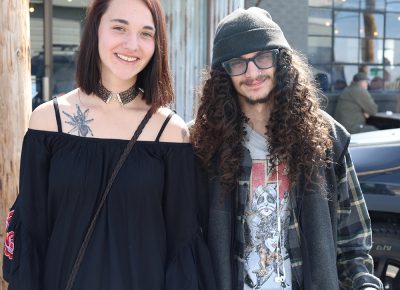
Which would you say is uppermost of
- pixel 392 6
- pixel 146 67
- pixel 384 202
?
pixel 392 6

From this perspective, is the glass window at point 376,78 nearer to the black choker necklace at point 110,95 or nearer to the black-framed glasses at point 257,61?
the black-framed glasses at point 257,61

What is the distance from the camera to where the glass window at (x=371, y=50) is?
37.0 ft

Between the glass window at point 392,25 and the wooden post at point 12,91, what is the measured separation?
9766 millimetres

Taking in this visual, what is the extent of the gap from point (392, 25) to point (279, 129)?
10.1 m

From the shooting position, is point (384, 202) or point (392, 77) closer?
point (384, 202)

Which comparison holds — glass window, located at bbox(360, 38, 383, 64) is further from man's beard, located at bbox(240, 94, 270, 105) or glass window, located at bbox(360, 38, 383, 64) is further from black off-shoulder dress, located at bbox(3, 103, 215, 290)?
black off-shoulder dress, located at bbox(3, 103, 215, 290)

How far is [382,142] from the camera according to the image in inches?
172

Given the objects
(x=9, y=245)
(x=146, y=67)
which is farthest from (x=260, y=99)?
(x=9, y=245)

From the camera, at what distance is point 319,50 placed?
10625 millimetres

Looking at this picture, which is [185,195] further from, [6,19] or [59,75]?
[59,75]

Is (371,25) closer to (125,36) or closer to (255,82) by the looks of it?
(255,82)

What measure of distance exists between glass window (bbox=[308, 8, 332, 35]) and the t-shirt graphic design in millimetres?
8419

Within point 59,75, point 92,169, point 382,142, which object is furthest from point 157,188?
point 59,75

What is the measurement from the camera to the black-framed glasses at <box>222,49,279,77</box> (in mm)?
2281
